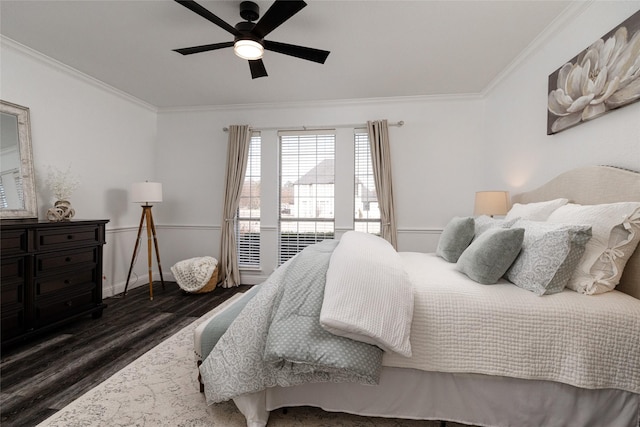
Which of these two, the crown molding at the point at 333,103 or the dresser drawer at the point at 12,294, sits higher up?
the crown molding at the point at 333,103

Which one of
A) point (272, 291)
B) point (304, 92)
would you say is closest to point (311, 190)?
point (304, 92)

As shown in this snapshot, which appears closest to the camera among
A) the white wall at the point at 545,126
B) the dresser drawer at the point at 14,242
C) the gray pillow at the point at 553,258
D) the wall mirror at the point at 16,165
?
the gray pillow at the point at 553,258

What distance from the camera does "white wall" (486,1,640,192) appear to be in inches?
76.5

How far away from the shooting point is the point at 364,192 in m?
4.37

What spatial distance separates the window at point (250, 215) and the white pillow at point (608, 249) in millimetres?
3777

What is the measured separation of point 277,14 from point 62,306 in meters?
3.15

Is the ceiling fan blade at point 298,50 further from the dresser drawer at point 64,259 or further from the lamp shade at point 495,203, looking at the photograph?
the dresser drawer at point 64,259

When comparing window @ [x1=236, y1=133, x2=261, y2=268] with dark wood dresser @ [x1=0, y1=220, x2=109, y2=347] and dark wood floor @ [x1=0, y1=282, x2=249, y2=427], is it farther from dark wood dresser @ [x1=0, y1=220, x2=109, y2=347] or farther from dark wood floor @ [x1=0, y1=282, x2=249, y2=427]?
dark wood dresser @ [x1=0, y1=220, x2=109, y2=347]

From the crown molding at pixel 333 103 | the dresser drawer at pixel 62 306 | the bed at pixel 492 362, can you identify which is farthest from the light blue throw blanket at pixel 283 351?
the crown molding at pixel 333 103

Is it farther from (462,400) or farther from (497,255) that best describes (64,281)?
(497,255)

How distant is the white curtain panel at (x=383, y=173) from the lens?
4184 mm

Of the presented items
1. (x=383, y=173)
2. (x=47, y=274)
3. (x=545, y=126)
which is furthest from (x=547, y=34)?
(x=47, y=274)

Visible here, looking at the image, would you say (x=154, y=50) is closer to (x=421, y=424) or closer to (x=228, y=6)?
(x=228, y=6)

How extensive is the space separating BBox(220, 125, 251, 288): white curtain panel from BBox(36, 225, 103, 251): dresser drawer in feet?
5.25
